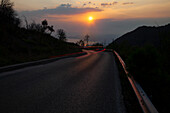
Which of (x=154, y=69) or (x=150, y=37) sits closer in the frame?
(x=154, y=69)

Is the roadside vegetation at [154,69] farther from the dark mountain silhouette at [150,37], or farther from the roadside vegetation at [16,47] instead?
the roadside vegetation at [16,47]

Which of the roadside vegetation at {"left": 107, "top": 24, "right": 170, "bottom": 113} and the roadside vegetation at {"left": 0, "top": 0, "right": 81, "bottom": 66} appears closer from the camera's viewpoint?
the roadside vegetation at {"left": 107, "top": 24, "right": 170, "bottom": 113}

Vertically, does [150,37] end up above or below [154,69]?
above

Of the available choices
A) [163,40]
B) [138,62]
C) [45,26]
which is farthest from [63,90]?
[45,26]

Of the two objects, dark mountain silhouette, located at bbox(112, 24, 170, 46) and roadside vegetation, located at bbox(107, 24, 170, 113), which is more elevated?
dark mountain silhouette, located at bbox(112, 24, 170, 46)

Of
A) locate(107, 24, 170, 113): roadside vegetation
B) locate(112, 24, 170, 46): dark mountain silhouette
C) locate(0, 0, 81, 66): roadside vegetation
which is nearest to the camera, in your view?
locate(107, 24, 170, 113): roadside vegetation

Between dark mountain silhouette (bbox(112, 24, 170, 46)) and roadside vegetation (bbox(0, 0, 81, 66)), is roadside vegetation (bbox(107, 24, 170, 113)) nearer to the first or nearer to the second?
dark mountain silhouette (bbox(112, 24, 170, 46))

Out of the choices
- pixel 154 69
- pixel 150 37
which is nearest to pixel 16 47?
pixel 154 69

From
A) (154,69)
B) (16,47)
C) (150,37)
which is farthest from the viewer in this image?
(150,37)

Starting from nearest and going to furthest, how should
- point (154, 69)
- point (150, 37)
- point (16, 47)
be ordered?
point (154, 69) < point (16, 47) < point (150, 37)

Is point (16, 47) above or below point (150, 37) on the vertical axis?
below

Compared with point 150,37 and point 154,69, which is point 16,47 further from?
point 150,37

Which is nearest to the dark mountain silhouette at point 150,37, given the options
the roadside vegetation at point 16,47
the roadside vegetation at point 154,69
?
the roadside vegetation at point 154,69

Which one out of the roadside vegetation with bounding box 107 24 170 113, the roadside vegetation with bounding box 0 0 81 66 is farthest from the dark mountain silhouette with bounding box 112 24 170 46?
the roadside vegetation with bounding box 0 0 81 66
